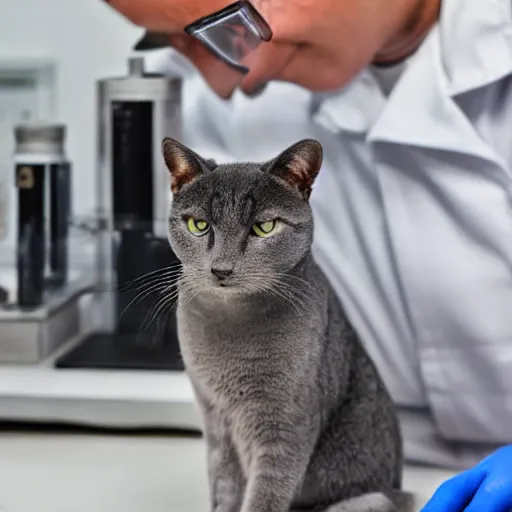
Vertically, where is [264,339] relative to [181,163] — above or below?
below

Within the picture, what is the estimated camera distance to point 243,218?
0.80 metres

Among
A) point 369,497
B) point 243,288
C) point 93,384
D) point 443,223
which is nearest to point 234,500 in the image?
point 369,497

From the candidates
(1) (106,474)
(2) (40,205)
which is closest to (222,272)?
(1) (106,474)

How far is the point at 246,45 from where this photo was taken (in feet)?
3.18

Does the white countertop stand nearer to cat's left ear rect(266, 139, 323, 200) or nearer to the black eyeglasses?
cat's left ear rect(266, 139, 323, 200)

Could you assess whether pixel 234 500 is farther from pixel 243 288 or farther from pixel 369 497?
pixel 243 288

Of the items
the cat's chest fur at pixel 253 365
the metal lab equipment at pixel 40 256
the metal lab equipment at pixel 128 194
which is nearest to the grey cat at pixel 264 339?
the cat's chest fur at pixel 253 365

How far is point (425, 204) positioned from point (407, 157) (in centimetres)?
7

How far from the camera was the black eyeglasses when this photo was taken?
0.86m

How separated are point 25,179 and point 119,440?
17.0 inches

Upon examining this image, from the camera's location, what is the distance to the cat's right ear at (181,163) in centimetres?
82

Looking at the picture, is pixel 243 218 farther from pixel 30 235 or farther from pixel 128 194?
pixel 30 235

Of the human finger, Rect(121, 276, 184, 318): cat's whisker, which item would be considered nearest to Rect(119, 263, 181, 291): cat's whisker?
Rect(121, 276, 184, 318): cat's whisker

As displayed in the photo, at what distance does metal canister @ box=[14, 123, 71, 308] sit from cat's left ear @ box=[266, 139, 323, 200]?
57cm
